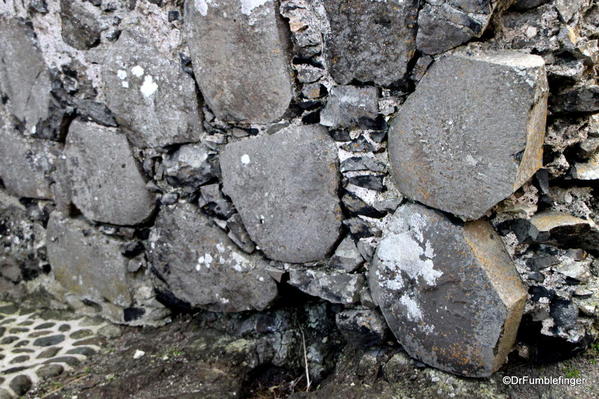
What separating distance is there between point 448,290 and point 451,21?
73 centimetres

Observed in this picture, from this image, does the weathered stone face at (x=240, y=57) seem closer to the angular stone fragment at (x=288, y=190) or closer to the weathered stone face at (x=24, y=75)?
the angular stone fragment at (x=288, y=190)

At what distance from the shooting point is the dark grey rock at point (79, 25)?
6.95 feet

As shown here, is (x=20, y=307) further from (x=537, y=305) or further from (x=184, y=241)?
(x=537, y=305)

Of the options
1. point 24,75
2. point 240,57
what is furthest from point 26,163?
point 240,57

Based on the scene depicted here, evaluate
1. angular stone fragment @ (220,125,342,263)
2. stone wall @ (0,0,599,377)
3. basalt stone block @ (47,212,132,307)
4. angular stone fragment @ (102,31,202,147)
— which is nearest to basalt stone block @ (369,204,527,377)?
stone wall @ (0,0,599,377)

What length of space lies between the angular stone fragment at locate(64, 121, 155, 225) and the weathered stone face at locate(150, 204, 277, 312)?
5.0 inches

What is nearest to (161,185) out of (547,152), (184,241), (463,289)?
(184,241)

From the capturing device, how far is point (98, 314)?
8.26 feet

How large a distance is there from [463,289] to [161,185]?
3.78 ft

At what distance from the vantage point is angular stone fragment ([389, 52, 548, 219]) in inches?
57.3

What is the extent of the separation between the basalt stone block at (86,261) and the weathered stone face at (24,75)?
0.43m

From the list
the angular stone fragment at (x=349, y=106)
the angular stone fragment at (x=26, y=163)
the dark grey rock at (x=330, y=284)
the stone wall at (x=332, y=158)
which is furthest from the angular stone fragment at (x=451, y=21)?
the angular stone fragment at (x=26, y=163)

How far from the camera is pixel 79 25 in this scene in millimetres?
2148

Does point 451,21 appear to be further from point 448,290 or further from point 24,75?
point 24,75
